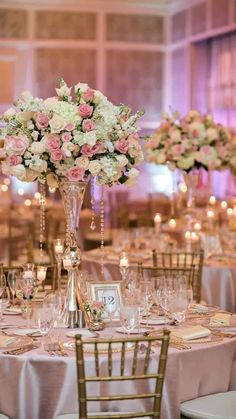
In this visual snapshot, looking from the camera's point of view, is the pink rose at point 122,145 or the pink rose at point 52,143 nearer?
the pink rose at point 52,143

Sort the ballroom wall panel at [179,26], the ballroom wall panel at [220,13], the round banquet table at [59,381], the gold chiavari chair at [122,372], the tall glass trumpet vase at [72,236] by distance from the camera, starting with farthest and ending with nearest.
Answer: the ballroom wall panel at [179,26], the ballroom wall panel at [220,13], the tall glass trumpet vase at [72,236], the round banquet table at [59,381], the gold chiavari chair at [122,372]

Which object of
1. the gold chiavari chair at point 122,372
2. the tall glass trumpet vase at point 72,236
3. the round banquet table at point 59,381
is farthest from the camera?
the tall glass trumpet vase at point 72,236

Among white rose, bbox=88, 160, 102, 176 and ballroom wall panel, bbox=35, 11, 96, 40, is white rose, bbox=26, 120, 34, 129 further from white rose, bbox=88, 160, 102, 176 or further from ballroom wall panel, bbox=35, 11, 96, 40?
ballroom wall panel, bbox=35, 11, 96, 40

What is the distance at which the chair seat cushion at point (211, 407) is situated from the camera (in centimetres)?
363

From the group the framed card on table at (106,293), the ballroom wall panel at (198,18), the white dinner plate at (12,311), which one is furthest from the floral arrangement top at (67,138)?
the ballroom wall panel at (198,18)

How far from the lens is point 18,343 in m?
3.81

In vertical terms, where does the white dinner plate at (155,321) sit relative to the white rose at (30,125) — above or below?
below

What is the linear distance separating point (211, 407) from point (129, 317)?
558mm

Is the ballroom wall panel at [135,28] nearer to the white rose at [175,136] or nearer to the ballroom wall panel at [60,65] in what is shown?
the ballroom wall panel at [60,65]

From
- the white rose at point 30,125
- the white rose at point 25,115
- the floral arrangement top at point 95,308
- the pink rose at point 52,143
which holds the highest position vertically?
the white rose at point 25,115

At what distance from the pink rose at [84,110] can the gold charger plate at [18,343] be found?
1.13 metres

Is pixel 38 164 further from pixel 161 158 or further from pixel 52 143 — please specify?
pixel 161 158

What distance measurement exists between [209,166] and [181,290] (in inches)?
139

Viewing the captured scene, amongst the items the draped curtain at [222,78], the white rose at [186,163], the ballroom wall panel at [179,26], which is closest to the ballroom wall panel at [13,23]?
the ballroom wall panel at [179,26]
